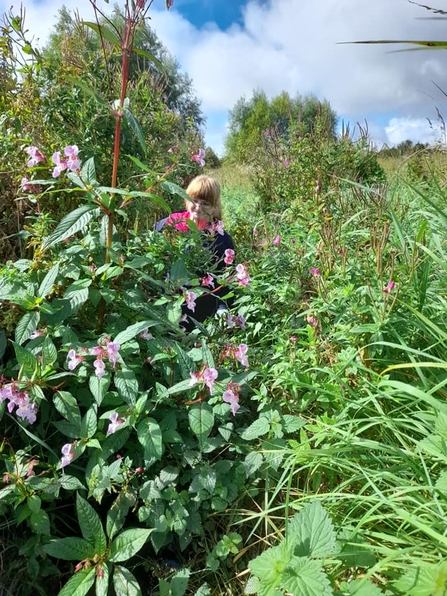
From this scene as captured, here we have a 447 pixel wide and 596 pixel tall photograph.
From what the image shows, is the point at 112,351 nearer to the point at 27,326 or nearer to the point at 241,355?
the point at 27,326

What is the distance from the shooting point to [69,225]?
1.37 meters

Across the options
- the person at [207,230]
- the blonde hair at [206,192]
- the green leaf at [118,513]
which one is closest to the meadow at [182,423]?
the green leaf at [118,513]

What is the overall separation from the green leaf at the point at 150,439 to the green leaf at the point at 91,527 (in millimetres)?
236

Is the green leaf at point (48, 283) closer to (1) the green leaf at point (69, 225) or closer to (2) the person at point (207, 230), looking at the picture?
(1) the green leaf at point (69, 225)

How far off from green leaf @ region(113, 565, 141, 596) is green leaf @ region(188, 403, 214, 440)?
0.44 m

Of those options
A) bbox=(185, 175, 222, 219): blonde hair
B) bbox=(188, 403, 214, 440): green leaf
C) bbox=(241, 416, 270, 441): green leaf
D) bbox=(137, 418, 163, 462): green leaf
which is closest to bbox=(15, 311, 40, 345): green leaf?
bbox=(137, 418, 163, 462): green leaf

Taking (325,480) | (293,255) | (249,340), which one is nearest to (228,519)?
(325,480)

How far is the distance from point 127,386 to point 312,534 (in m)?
0.68

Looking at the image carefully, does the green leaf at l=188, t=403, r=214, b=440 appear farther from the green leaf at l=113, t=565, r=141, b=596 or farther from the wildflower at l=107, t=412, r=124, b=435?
the green leaf at l=113, t=565, r=141, b=596

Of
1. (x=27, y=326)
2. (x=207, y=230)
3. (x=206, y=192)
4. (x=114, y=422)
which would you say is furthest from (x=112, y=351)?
(x=206, y=192)

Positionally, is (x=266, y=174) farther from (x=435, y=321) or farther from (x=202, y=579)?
(x=202, y=579)

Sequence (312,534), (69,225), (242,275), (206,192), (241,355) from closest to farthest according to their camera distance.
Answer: (312,534)
(69,225)
(241,355)
(242,275)
(206,192)

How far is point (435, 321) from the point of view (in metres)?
1.80

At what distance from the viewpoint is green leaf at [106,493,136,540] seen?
1.33 metres
